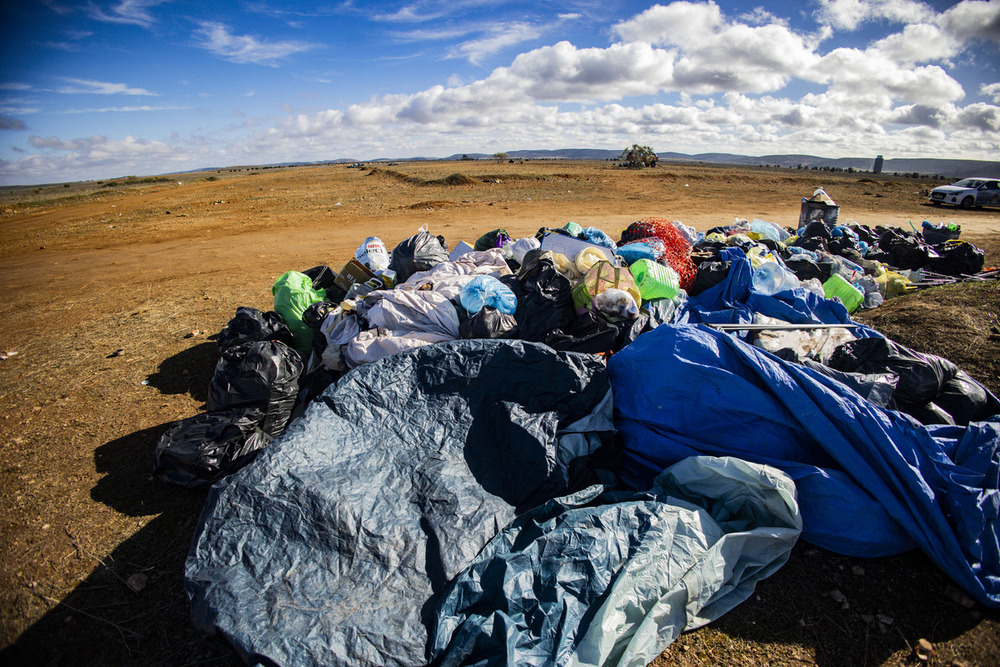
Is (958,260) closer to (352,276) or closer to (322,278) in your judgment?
(352,276)

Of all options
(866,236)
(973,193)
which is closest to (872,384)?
(866,236)

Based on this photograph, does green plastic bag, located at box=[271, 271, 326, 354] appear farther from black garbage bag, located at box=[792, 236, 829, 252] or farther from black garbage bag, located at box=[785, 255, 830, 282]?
black garbage bag, located at box=[792, 236, 829, 252]

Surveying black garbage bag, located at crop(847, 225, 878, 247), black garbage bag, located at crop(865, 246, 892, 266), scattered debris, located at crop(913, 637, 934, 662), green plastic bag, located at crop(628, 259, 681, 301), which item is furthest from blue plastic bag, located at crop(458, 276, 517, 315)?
black garbage bag, located at crop(847, 225, 878, 247)

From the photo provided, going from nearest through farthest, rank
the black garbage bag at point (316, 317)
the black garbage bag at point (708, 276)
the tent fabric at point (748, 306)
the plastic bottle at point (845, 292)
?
the tent fabric at point (748, 306) → the black garbage bag at point (316, 317) → the black garbage bag at point (708, 276) → the plastic bottle at point (845, 292)

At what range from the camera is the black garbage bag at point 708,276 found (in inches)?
163

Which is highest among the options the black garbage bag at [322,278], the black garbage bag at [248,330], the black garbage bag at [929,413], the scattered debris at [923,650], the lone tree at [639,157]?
the lone tree at [639,157]

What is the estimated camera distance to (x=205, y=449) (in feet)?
8.23

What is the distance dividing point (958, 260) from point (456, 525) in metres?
7.62

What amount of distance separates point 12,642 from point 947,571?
384 cm

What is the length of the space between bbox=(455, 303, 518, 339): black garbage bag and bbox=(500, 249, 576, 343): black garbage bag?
0.14 m

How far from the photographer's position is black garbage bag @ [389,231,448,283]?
176 inches

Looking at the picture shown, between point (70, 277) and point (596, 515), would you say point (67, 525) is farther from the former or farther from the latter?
point (70, 277)

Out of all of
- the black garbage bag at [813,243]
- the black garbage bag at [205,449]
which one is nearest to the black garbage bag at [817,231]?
the black garbage bag at [813,243]

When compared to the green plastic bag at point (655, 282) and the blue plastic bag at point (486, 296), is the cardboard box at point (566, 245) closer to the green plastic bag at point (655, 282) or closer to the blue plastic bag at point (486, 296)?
the green plastic bag at point (655, 282)
